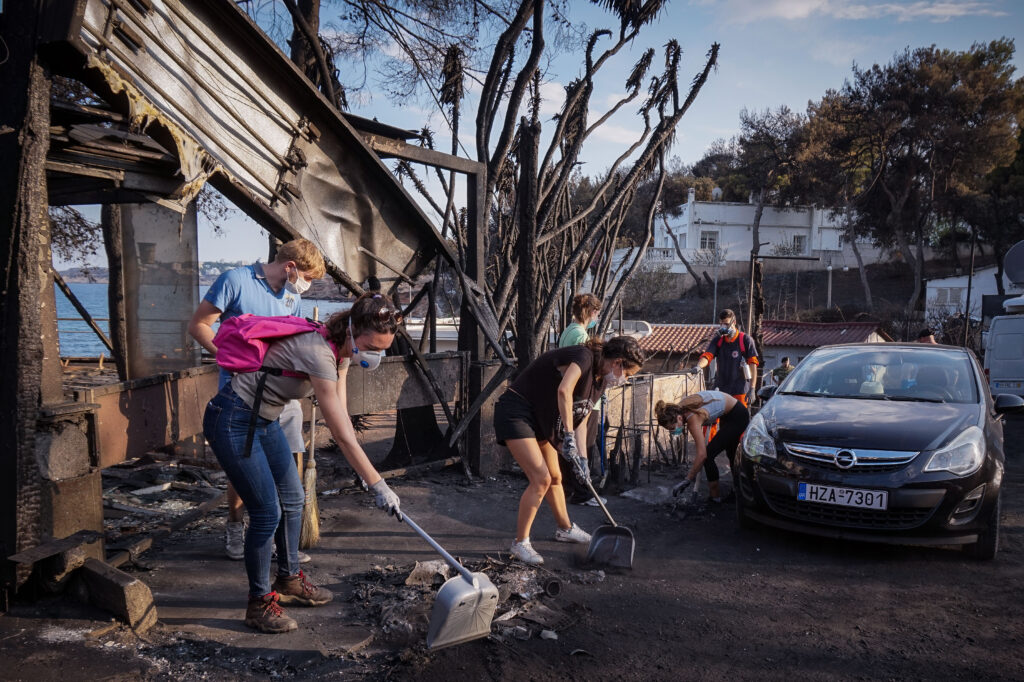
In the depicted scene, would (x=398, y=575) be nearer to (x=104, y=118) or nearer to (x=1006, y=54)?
(x=104, y=118)

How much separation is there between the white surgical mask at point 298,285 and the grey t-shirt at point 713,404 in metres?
4.02

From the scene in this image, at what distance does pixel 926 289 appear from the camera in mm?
35625

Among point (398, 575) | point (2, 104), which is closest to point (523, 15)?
point (2, 104)

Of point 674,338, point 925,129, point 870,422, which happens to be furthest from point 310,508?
point 925,129

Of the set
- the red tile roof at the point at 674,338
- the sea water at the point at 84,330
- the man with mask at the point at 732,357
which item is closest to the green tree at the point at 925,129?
the red tile roof at the point at 674,338

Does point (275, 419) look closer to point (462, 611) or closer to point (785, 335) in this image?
point (462, 611)

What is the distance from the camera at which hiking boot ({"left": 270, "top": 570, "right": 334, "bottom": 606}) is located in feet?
12.9

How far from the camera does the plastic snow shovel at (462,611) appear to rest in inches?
127

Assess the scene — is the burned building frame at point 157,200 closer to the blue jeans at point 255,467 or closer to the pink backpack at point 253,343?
the blue jeans at point 255,467

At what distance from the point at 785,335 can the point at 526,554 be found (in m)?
26.1

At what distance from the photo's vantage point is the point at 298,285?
427cm

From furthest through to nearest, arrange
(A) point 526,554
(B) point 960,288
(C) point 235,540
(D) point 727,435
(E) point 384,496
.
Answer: (B) point 960,288 → (D) point 727,435 → (A) point 526,554 → (C) point 235,540 → (E) point 384,496

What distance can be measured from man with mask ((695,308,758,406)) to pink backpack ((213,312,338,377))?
6.68 m

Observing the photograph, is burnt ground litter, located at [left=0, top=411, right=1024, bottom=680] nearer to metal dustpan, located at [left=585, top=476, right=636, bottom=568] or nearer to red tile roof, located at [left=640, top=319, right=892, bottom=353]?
metal dustpan, located at [left=585, top=476, right=636, bottom=568]
